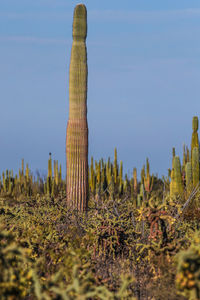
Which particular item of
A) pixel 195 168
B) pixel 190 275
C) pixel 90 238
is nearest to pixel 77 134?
pixel 90 238

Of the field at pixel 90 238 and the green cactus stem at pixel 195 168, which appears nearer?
the field at pixel 90 238

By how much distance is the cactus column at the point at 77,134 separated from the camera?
1037 centimetres

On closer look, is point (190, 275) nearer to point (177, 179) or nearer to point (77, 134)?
point (77, 134)

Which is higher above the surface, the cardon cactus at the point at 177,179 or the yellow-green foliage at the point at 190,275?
the cardon cactus at the point at 177,179

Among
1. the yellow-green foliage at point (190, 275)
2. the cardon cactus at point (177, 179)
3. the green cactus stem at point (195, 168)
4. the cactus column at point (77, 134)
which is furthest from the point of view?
the green cactus stem at point (195, 168)

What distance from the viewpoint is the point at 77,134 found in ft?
34.2

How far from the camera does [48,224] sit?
23.3 feet

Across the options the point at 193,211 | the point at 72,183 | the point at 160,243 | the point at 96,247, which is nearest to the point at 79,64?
the point at 72,183

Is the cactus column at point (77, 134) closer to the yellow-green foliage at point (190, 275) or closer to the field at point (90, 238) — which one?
the field at point (90, 238)

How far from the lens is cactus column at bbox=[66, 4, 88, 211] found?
10367mm

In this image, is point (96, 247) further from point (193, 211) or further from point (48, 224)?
point (193, 211)

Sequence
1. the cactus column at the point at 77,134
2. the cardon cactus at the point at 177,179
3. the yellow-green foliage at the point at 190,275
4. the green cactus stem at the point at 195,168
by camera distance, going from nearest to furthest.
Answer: the yellow-green foliage at the point at 190,275 < the cactus column at the point at 77,134 < the cardon cactus at the point at 177,179 < the green cactus stem at the point at 195,168

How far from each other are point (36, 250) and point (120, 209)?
8.08ft

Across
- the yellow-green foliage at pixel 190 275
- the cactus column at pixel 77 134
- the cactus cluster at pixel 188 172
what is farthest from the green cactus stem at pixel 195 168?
the yellow-green foliage at pixel 190 275
